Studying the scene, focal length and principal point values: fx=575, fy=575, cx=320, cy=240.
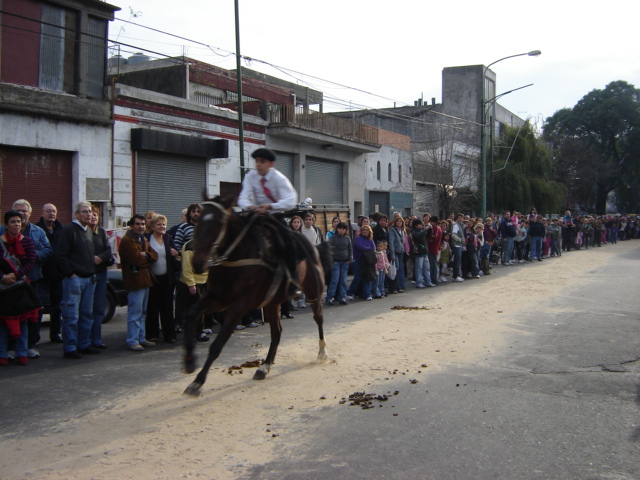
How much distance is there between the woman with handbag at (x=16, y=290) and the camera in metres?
7.42

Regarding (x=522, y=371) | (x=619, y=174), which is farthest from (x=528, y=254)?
(x=619, y=174)

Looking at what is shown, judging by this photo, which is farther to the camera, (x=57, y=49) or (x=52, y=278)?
(x=57, y=49)

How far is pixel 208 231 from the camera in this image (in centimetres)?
587

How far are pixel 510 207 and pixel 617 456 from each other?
123 feet

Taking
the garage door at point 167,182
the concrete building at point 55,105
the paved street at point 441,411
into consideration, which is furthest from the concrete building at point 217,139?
the paved street at point 441,411

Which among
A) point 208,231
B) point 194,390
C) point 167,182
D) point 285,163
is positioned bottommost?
point 194,390

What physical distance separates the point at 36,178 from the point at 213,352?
14.3 meters

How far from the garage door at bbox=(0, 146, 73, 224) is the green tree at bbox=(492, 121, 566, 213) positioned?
28.8m

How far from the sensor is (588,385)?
6.43 metres

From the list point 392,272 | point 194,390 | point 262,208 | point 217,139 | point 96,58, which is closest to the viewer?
point 194,390

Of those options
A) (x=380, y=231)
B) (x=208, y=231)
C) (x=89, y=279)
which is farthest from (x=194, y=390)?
(x=380, y=231)

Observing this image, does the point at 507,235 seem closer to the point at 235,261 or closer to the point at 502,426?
the point at 235,261

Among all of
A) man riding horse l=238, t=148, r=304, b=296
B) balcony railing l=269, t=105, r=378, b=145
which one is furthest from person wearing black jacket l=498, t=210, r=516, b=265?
man riding horse l=238, t=148, r=304, b=296

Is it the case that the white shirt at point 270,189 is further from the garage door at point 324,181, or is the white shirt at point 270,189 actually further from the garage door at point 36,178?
the garage door at point 324,181
